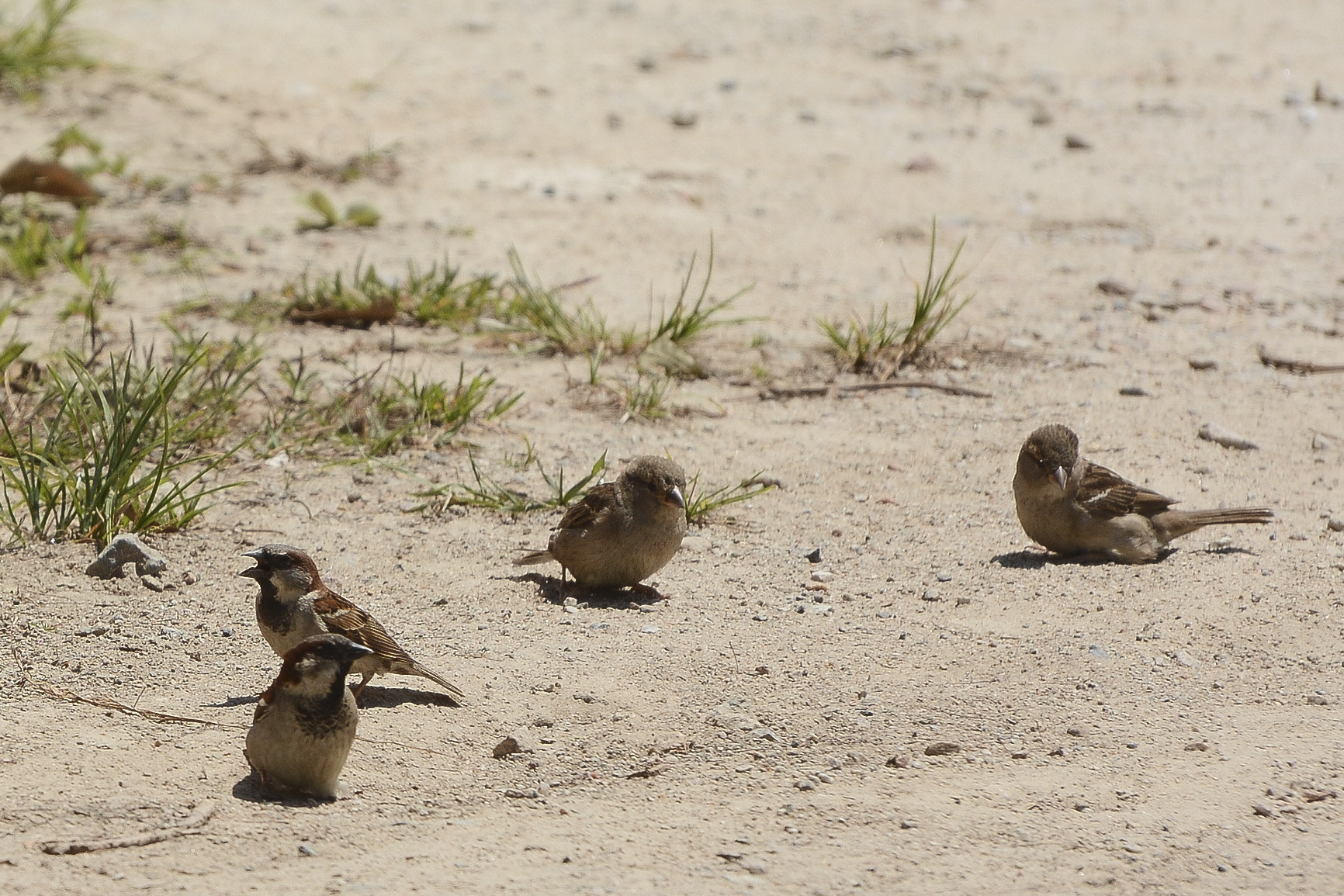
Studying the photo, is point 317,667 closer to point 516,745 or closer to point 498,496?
point 516,745

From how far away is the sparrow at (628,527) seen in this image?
5.16 metres

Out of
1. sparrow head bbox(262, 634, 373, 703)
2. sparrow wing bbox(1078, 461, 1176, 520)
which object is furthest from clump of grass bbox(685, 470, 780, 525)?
sparrow head bbox(262, 634, 373, 703)

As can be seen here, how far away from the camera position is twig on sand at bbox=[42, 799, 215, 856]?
3619 mm

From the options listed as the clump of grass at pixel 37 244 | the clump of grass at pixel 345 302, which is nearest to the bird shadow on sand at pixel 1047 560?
the clump of grass at pixel 345 302

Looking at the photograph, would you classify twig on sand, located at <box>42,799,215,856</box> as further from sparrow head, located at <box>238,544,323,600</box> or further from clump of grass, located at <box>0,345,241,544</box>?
clump of grass, located at <box>0,345,241,544</box>

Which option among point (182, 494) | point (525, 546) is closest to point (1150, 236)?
point (525, 546)

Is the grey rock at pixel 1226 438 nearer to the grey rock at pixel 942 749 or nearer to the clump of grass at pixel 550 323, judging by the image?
the clump of grass at pixel 550 323

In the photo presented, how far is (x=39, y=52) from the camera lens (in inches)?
416

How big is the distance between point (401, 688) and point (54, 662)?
1.05m

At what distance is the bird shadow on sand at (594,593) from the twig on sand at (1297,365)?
392 cm

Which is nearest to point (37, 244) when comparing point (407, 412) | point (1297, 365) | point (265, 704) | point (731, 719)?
point (407, 412)

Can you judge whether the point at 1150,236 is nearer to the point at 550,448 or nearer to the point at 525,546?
the point at 550,448

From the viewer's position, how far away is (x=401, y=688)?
4.60m

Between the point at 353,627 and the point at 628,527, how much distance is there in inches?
43.8
